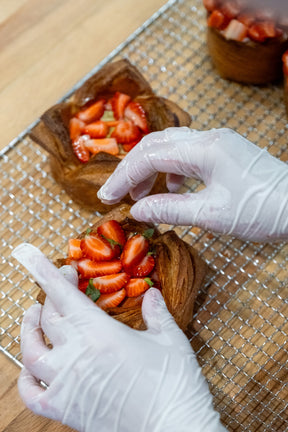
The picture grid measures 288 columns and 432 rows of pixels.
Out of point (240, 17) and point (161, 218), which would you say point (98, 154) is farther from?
point (240, 17)

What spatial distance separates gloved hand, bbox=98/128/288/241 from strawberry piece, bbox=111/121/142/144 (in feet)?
2.00

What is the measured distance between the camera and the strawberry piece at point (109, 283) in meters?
2.63

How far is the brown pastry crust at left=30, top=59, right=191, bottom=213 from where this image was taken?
116 inches

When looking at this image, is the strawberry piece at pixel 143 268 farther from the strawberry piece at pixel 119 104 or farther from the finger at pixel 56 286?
the strawberry piece at pixel 119 104

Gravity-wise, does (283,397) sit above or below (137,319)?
below

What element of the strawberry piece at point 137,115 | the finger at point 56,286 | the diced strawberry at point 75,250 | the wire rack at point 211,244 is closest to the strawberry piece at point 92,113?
the strawberry piece at point 137,115

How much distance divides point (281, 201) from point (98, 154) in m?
1.00

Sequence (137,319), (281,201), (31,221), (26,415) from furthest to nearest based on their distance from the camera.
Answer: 1. (31,221)
2. (26,415)
3. (137,319)
4. (281,201)

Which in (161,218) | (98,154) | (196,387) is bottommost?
(196,387)

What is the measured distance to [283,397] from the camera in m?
2.74

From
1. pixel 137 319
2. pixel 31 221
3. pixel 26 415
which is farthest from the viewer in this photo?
pixel 31 221

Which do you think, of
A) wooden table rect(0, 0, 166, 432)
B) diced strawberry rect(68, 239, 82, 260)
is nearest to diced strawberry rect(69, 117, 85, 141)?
wooden table rect(0, 0, 166, 432)

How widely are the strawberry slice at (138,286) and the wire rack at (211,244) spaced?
1.40ft

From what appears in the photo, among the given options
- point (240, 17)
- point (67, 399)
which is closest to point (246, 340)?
point (67, 399)
